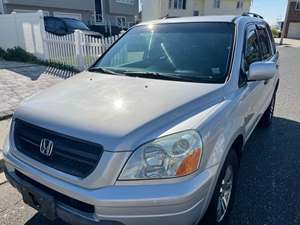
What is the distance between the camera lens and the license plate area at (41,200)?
206 cm

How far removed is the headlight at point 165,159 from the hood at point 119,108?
70 mm

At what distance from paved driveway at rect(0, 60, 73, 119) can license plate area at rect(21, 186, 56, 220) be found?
347cm

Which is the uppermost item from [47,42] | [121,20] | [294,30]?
[47,42]

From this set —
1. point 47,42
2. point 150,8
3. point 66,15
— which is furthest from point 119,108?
point 66,15

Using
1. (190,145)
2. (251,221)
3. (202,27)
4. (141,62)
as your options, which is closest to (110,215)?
(190,145)

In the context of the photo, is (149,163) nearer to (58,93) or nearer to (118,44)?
(58,93)

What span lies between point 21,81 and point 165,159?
23.6ft

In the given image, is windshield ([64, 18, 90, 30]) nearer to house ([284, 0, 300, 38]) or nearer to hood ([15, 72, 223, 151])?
hood ([15, 72, 223, 151])

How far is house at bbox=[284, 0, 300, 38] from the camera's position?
49.8m

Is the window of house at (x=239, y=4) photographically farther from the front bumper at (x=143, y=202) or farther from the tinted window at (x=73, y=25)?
the front bumper at (x=143, y=202)

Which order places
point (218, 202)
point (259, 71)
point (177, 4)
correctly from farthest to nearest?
point (177, 4)
point (259, 71)
point (218, 202)

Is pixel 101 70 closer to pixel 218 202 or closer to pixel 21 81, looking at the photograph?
pixel 218 202

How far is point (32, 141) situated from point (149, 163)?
0.97m

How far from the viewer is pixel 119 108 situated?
216 cm
